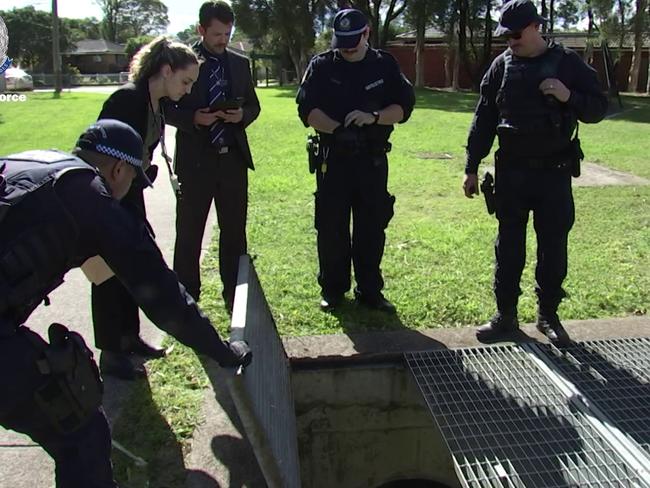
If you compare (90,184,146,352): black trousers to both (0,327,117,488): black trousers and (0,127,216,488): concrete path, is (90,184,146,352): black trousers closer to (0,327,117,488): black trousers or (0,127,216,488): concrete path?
(0,127,216,488): concrete path

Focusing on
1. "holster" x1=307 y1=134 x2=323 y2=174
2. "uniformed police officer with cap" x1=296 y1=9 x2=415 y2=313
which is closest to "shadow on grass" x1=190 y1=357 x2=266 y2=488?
"uniformed police officer with cap" x1=296 y1=9 x2=415 y2=313

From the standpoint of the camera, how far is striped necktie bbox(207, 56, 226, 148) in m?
3.84

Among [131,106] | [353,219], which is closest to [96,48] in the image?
[353,219]

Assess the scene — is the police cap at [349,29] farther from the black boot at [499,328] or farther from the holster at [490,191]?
the black boot at [499,328]

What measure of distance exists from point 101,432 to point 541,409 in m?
2.05

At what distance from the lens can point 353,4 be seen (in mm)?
32469

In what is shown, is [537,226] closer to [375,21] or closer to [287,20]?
[375,21]

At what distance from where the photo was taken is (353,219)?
415 cm

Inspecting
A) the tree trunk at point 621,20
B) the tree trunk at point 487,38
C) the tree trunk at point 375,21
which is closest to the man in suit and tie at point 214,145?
the tree trunk at point 621,20

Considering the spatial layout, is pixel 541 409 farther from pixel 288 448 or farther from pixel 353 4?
pixel 353 4

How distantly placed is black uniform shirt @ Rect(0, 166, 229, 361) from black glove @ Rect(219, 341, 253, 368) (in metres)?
0.02

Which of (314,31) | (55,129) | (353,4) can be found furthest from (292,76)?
(55,129)

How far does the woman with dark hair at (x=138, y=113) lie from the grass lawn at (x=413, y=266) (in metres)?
0.28

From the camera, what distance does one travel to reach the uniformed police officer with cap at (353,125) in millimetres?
3809
